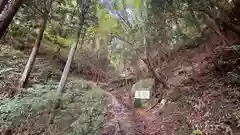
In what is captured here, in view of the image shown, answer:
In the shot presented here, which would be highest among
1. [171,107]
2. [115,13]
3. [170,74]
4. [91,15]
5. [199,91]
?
[115,13]

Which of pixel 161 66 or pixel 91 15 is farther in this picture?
pixel 161 66

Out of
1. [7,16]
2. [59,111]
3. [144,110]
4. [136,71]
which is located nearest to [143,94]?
[144,110]

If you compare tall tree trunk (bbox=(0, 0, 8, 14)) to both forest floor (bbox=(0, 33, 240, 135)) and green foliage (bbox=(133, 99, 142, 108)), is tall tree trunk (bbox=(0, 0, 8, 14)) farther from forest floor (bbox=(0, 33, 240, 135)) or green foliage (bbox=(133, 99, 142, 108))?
green foliage (bbox=(133, 99, 142, 108))

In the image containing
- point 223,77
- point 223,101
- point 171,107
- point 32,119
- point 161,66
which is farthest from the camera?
point 161,66

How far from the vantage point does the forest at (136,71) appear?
6.27 metres

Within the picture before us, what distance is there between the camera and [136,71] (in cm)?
1284

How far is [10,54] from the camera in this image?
31.5 ft

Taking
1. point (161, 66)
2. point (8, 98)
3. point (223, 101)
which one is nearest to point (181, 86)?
point (223, 101)

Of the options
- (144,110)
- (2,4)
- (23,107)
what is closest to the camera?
(2,4)

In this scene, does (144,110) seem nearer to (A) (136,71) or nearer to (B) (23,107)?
(A) (136,71)

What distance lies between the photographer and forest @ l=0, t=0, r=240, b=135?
20.6ft

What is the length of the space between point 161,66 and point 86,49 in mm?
5341

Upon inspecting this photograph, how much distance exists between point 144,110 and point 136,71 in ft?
12.8

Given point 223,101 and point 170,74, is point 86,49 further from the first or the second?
point 223,101
